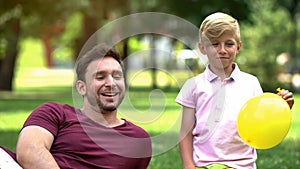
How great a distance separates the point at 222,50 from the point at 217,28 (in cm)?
14

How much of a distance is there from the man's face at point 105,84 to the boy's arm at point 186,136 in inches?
21.5

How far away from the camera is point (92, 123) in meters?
4.28

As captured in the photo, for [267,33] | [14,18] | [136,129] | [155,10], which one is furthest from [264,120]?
[267,33]

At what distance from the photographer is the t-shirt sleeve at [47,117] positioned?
4098mm

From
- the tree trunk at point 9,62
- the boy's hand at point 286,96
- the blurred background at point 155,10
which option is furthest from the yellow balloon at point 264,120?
the tree trunk at point 9,62

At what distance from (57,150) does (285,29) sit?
4409cm

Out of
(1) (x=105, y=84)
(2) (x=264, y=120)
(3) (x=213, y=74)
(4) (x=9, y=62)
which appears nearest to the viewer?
(2) (x=264, y=120)

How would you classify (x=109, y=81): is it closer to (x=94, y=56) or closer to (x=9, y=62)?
(x=94, y=56)

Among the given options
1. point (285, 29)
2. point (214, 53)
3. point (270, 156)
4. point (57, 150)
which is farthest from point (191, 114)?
point (285, 29)

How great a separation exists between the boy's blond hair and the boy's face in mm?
26

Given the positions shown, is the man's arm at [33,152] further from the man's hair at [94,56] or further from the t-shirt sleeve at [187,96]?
the t-shirt sleeve at [187,96]

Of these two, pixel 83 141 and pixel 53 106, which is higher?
pixel 53 106

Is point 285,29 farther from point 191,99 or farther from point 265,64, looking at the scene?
point 191,99

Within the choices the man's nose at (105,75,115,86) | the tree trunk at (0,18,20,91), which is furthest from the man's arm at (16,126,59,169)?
the tree trunk at (0,18,20,91)
